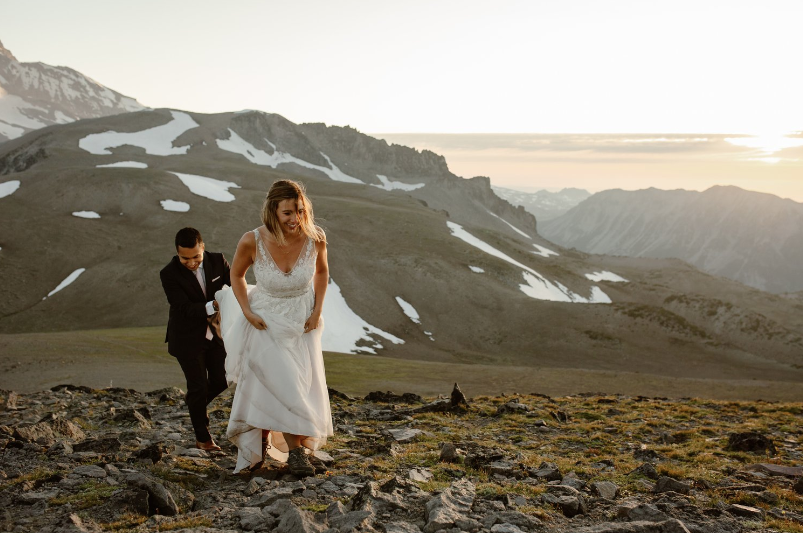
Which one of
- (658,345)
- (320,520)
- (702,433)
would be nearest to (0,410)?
(320,520)

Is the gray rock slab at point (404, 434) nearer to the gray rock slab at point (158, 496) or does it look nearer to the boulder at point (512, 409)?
the boulder at point (512, 409)

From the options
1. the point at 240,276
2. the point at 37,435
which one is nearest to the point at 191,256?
the point at 240,276

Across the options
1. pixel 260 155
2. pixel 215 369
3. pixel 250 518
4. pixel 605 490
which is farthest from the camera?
pixel 260 155

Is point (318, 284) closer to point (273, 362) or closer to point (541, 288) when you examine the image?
point (273, 362)

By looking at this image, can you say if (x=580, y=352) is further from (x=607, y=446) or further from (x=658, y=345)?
(x=607, y=446)

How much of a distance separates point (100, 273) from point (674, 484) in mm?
66138

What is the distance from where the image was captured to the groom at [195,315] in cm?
959

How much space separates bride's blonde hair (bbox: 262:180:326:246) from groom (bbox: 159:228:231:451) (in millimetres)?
1499

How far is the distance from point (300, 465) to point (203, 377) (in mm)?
2355

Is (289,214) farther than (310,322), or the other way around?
(310,322)

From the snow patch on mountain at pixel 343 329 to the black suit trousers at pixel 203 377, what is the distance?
1659 inches

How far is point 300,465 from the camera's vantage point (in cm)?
890

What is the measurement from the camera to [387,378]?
109 feet

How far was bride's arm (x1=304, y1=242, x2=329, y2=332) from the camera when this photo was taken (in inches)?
361
